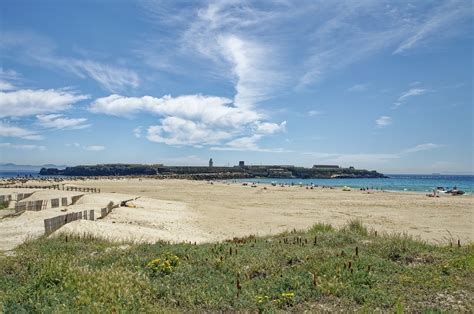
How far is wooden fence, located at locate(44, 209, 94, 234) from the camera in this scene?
13.2 m

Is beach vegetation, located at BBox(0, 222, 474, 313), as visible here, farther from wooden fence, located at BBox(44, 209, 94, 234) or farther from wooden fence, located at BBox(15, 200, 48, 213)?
wooden fence, located at BBox(15, 200, 48, 213)

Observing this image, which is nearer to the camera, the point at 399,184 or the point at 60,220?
the point at 60,220

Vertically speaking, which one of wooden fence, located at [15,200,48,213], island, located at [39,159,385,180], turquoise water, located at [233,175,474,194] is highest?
island, located at [39,159,385,180]

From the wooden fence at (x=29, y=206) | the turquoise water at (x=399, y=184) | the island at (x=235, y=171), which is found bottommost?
the turquoise water at (x=399, y=184)

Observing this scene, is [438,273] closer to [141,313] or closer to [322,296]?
[322,296]

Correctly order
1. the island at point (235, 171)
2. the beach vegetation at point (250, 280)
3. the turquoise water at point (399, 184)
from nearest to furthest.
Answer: the beach vegetation at point (250, 280) → the turquoise water at point (399, 184) → the island at point (235, 171)

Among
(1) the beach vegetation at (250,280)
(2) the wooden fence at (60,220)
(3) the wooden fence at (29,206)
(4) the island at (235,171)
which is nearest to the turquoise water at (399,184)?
(4) the island at (235,171)

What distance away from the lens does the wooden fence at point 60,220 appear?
13227mm

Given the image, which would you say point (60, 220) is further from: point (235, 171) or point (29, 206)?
point (235, 171)

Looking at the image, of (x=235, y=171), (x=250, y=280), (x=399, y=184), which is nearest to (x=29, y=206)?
(x=250, y=280)

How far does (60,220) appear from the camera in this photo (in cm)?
1448

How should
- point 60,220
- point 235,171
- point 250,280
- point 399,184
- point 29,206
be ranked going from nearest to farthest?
1. point 250,280
2. point 60,220
3. point 29,206
4. point 399,184
5. point 235,171

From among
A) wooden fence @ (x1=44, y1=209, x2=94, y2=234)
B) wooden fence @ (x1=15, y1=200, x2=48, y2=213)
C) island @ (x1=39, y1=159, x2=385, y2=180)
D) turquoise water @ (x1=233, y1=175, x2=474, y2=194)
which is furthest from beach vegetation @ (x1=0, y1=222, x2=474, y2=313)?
island @ (x1=39, y1=159, x2=385, y2=180)

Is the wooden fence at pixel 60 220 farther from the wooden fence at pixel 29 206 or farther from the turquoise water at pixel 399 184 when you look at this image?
the turquoise water at pixel 399 184
